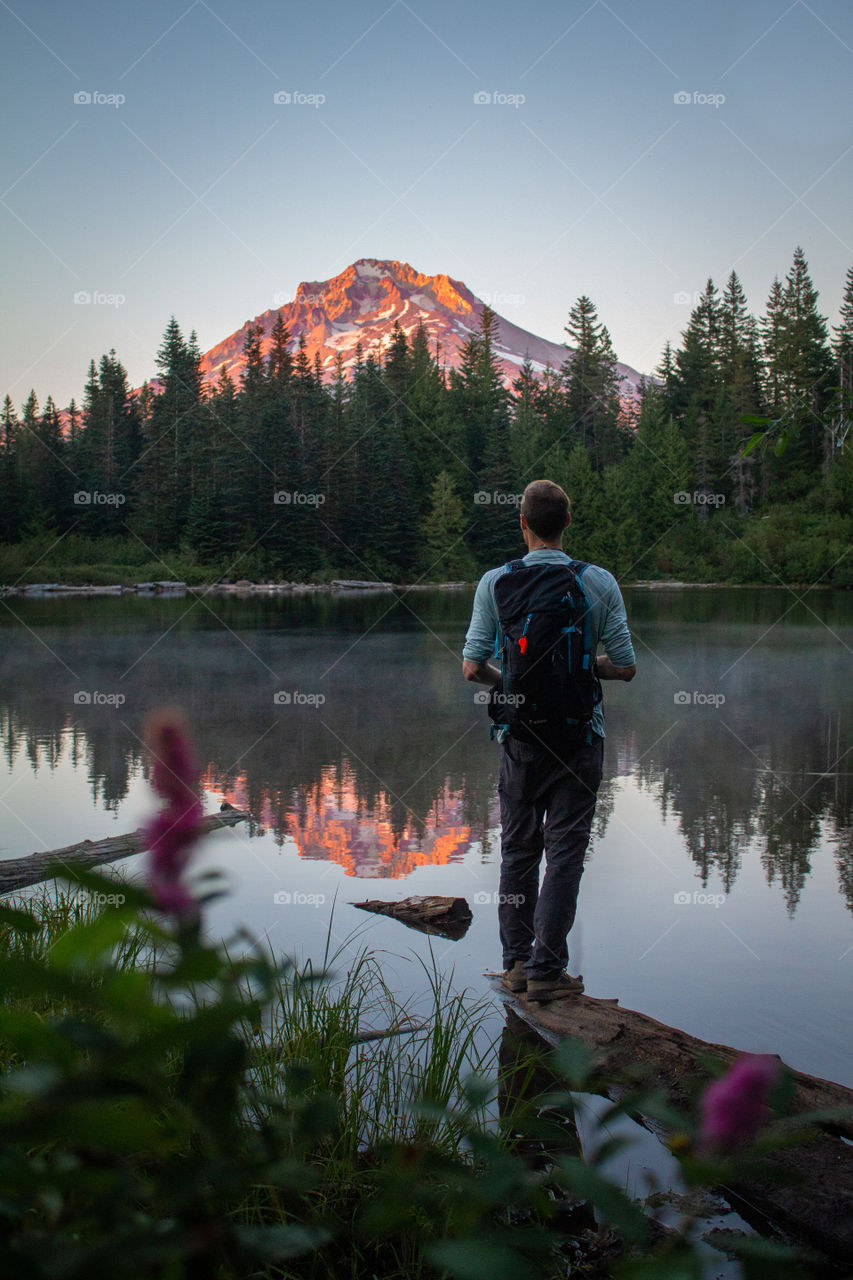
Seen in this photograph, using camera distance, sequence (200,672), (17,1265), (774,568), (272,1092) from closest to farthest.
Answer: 1. (17,1265)
2. (272,1092)
3. (200,672)
4. (774,568)

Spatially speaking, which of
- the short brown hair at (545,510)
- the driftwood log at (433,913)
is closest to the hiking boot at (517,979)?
the driftwood log at (433,913)

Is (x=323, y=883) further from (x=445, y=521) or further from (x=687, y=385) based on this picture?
(x=687, y=385)

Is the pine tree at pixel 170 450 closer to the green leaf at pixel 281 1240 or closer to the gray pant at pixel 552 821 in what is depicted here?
the gray pant at pixel 552 821

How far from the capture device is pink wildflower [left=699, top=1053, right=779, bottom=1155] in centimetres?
59

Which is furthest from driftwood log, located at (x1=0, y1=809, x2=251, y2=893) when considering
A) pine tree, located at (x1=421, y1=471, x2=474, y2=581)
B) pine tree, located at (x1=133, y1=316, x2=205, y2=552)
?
pine tree, located at (x1=421, y1=471, x2=474, y2=581)

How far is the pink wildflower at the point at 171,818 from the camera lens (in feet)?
1.86

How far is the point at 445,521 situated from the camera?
56.7 metres

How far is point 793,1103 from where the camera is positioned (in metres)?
1.98

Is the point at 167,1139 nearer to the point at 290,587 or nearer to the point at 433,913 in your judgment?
the point at 433,913

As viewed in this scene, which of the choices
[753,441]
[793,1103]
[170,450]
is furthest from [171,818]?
[170,450]

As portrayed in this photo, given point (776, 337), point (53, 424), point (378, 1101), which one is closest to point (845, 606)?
point (378, 1101)

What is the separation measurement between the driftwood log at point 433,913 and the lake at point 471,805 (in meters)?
0.08

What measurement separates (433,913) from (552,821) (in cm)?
115

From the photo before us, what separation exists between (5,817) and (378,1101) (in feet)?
17.3
